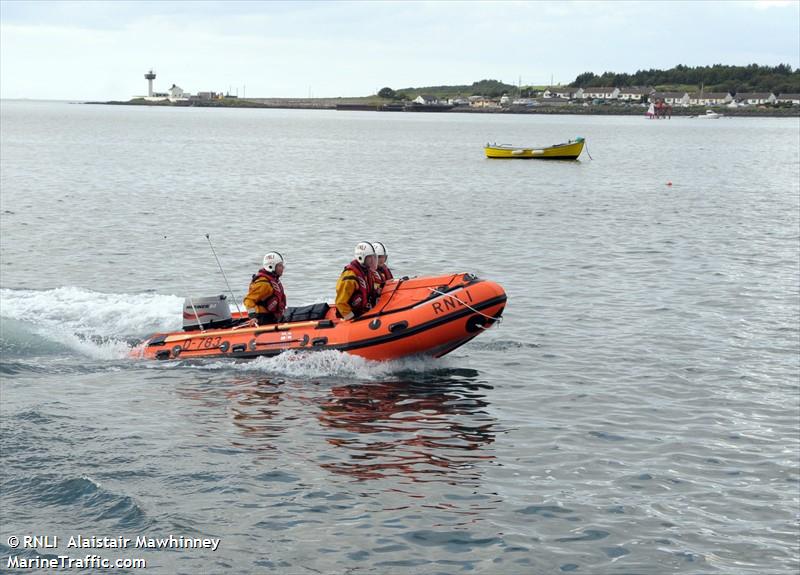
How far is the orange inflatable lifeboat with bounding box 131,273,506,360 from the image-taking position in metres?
16.8

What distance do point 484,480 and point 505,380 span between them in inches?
179

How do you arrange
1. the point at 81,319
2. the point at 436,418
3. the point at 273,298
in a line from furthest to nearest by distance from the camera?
1. the point at 81,319
2. the point at 273,298
3. the point at 436,418

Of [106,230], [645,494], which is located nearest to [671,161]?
[106,230]

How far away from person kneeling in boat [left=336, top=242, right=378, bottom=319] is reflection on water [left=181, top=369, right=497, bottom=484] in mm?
1280

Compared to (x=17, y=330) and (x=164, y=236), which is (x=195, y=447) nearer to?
(x=17, y=330)

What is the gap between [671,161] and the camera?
8044cm

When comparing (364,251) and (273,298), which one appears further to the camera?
(273,298)

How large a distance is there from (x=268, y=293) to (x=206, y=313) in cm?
176

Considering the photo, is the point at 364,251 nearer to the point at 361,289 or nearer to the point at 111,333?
the point at 361,289

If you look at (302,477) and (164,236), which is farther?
(164,236)

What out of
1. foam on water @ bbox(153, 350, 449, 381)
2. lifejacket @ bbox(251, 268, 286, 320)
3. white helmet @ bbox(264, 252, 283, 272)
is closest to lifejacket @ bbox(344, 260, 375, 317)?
foam on water @ bbox(153, 350, 449, 381)

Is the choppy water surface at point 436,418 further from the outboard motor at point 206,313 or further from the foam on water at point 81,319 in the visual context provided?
the outboard motor at point 206,313

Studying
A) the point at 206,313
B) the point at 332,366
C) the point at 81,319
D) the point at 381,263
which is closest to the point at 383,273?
the point at 381,263

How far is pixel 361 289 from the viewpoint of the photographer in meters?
17.1
